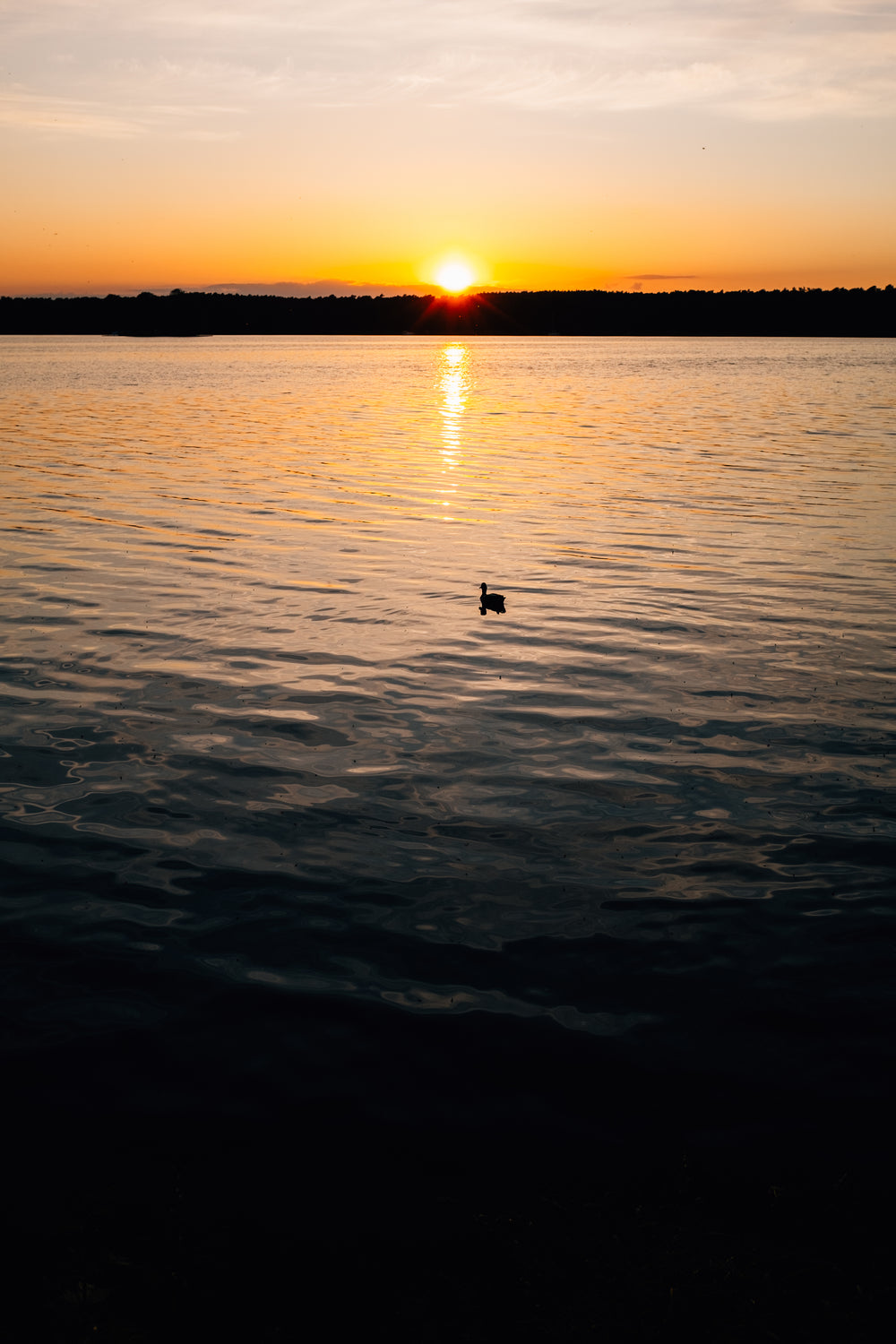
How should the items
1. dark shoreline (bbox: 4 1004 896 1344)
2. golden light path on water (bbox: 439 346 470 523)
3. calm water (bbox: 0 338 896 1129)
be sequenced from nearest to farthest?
dark shoreline (bbox: 4 1004 896 1344) < calm water (bbox: 0 338 896 1129) < golden light path on water (bbox: 439 346 470 523)

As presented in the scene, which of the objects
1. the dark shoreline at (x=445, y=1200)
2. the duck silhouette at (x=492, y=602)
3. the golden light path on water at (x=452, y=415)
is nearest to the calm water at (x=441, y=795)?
the dark shoreline at (x=445, y=1200)

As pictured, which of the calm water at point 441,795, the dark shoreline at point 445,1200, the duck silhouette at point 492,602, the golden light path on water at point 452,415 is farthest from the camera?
the golden light path on water at point 452,415

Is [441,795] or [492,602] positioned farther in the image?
[492,602]

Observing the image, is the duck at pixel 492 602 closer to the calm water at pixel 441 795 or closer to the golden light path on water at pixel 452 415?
the calm water at pixel 441 795

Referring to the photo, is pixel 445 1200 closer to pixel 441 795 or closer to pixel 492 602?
pixel 441 795

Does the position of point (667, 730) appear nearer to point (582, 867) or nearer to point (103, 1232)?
point (582, 867)

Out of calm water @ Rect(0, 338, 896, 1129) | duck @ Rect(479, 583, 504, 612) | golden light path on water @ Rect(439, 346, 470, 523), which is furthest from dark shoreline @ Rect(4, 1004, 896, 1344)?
golden light path on water @ Rect(439, 346, 470, 523)

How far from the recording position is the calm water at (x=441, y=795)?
731 centimetres

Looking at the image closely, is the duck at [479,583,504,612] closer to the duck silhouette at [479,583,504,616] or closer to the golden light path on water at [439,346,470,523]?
the duck silhouette at [479,583,504,616]

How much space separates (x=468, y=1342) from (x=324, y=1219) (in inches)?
42.8

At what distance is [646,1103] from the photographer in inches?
256

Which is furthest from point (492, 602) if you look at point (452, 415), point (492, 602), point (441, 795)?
point (452, 415)

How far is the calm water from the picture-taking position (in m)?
7.31

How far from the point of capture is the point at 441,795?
1092 cm
